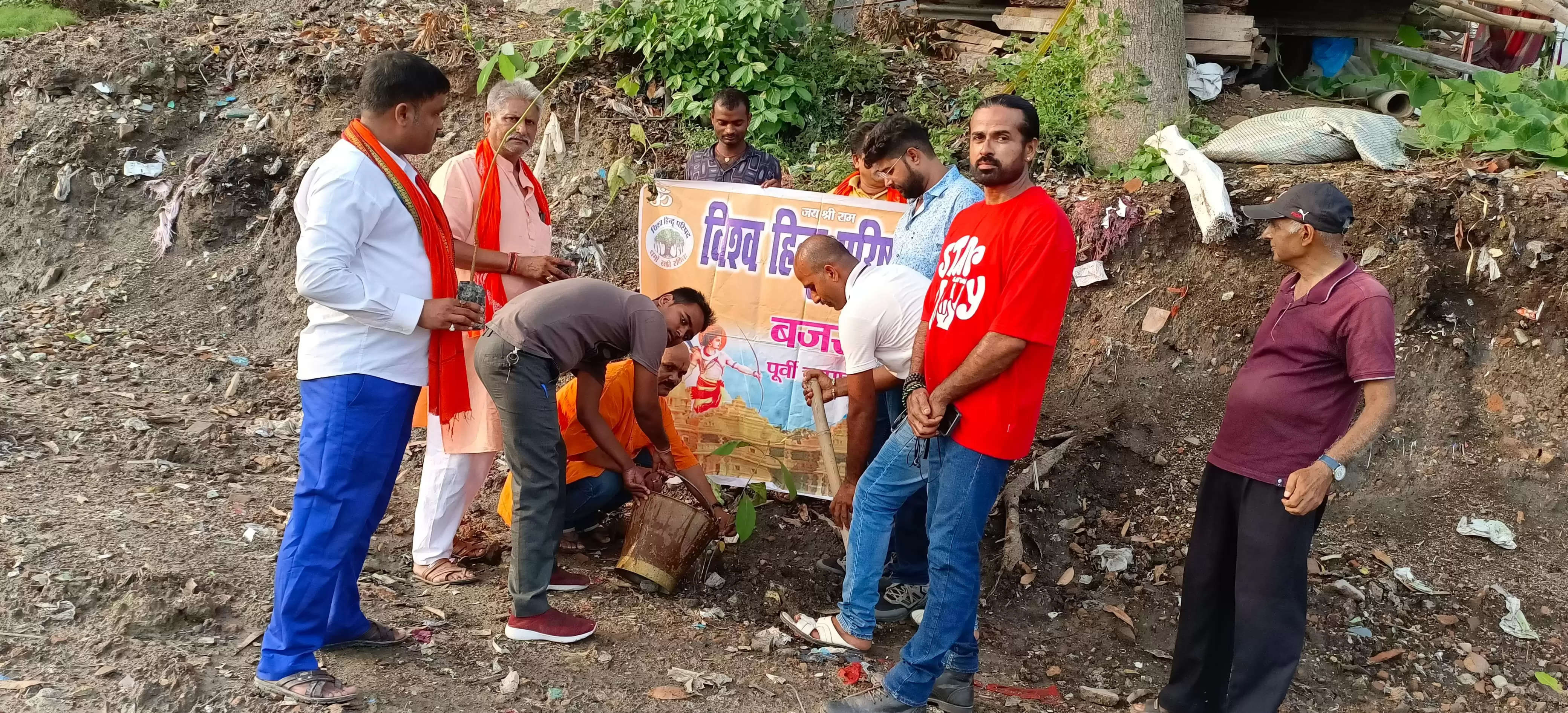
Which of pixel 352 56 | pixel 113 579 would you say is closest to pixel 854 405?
pixel 113 579

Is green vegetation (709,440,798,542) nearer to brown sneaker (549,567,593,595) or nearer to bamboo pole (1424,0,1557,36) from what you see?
brown sneaker (549,567,593,595)

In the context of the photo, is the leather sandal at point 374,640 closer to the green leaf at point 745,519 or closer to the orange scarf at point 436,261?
the orange scarf at point 436,261

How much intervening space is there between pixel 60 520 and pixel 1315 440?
457cm

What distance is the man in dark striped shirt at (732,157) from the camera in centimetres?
532

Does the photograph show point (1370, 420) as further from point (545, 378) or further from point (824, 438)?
point (545, 378)

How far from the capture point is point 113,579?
12.0 feet

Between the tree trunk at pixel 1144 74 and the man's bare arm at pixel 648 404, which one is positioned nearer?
the man's bare arm at pixel 648 404

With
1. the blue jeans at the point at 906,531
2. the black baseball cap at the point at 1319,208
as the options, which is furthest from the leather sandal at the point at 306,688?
the black baseball cap at the point at 1319,208

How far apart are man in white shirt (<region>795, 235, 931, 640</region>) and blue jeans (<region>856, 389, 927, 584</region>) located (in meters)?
0.07

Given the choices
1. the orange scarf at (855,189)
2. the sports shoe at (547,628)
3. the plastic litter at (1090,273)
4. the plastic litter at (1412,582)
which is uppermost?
the orange scarf at (855,189)

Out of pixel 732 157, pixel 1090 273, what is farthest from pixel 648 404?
pixel 1090 273

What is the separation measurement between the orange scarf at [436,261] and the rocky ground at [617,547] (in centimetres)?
89

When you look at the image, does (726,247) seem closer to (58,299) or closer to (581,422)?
(581,422)

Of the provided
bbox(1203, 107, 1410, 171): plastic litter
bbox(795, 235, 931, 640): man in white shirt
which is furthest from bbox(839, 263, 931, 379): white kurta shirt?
bbox(1203, 107, 1410, 171): plastic litter
